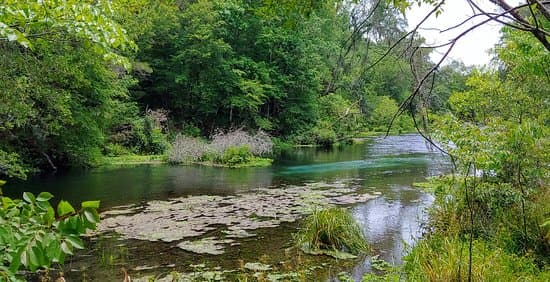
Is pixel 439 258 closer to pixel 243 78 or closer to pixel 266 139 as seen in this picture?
pixel 266 139

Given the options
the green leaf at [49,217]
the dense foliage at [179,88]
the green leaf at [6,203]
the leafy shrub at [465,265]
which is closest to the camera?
the green leaf at [49,217]

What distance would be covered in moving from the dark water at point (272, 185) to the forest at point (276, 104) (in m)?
0.64

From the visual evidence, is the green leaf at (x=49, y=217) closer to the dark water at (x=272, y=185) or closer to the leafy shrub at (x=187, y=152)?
the dark water at (x=272, y=185)

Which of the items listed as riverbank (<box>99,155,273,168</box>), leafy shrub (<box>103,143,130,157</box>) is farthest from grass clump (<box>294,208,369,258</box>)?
leafy shrub (<box>103,143,130,157</box>)

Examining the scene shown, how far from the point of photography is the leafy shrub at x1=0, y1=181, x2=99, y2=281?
1368 mm

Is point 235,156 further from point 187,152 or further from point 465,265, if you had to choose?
point 465,265

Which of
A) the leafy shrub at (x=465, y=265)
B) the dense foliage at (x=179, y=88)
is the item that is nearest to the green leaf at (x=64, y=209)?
the leafy shrub at (x=465, y=265)

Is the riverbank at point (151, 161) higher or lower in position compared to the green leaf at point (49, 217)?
lower

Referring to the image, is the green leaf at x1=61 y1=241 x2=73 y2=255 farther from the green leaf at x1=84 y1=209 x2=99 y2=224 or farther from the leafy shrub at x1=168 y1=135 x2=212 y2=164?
the leafy shrub at x1=168 y1=135 x2=212 y2=164

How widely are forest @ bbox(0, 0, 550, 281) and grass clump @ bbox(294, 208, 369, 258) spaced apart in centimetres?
7

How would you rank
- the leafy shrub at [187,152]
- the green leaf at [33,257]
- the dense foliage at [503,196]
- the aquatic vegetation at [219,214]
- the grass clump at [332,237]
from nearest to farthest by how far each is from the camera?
the green leaf at [33,257] → the dense foliage at [503,196] → the grass clump at [332,237] → the aquatic vegetation at [219,214] → the leafy shrub at [187,152]

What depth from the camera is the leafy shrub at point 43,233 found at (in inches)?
53.9

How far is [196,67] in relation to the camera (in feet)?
89.1

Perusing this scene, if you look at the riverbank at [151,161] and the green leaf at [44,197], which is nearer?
the green leaf at [44,197]
